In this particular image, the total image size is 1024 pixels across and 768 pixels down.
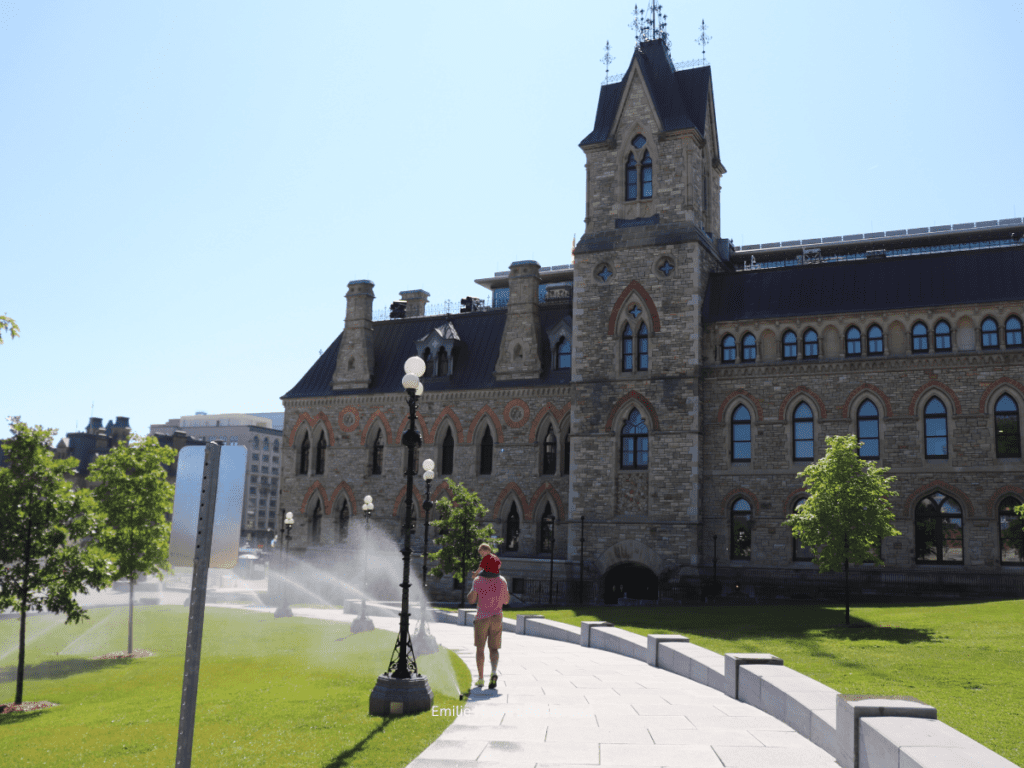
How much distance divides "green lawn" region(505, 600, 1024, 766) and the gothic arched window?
11.0 metres

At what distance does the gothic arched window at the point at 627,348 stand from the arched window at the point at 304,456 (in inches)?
782

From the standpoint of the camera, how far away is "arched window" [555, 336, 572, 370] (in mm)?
43903

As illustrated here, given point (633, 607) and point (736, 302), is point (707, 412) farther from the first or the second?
point (633, 607)

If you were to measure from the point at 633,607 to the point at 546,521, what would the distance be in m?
9.18

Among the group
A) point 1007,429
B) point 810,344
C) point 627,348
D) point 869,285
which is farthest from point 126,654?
point 1007,429

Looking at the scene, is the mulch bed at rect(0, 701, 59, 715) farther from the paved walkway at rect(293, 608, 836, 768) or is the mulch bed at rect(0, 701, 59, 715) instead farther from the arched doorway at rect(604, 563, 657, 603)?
the arched doorway at rect(604, 563, 657, 603)

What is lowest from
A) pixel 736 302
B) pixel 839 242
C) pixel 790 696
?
pixel 790 696

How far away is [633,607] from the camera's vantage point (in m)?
33.8

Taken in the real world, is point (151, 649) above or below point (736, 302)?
below

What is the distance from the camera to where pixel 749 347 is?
3794cm

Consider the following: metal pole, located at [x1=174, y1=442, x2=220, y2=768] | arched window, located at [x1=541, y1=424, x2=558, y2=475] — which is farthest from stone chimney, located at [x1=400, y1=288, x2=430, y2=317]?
metal pole, located at [x1=174, y1=442, x2=220, y2=768]

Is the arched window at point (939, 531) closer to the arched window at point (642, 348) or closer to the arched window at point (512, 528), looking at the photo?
the arched window at point (642, 348)

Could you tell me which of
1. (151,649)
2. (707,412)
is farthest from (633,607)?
(151,649)

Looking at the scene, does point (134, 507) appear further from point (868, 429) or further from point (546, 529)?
point (868, 429)
